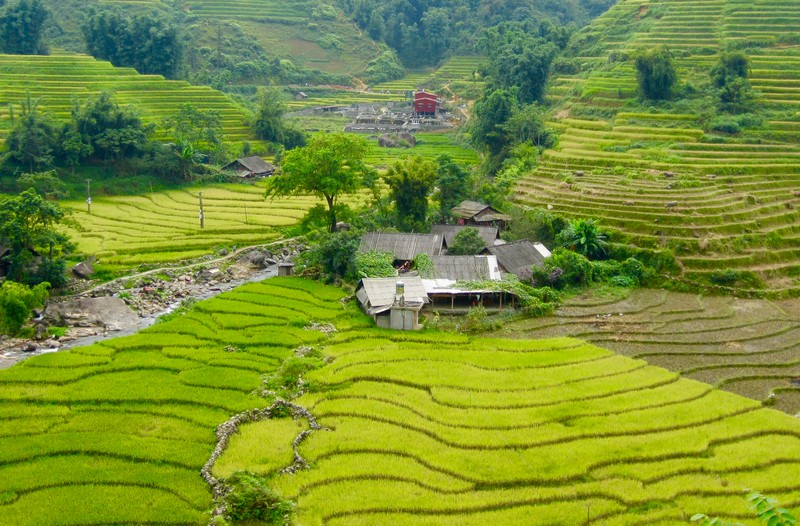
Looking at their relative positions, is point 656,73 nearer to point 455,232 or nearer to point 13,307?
point 455,232

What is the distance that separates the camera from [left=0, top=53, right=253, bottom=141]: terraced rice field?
51656mm

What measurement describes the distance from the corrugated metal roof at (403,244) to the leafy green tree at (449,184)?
18.6ft

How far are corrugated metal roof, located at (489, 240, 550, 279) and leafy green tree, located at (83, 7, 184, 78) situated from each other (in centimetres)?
4372

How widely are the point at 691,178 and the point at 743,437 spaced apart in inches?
833

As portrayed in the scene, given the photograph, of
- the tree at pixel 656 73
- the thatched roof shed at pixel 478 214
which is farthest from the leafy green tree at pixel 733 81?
the thatched roof shed at pixel 478 214

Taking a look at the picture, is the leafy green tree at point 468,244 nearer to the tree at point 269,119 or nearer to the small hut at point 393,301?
the small hut at point 393,301

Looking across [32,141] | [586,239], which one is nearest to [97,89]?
[32,141]

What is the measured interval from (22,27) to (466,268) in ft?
168

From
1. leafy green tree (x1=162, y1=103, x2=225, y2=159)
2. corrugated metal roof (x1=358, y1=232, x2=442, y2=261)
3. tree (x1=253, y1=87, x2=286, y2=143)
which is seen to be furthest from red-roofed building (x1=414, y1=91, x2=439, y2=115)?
corrugated metal roof (x1=358, y1=232, x2=442, y2=261)

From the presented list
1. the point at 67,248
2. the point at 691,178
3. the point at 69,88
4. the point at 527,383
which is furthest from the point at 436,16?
the point at 527,383

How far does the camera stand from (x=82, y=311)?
1037 inches

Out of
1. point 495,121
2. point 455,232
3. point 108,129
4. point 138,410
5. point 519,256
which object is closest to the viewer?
point 138,410

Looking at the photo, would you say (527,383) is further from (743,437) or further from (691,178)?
(691,178)

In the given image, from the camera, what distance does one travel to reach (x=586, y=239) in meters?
32.6
